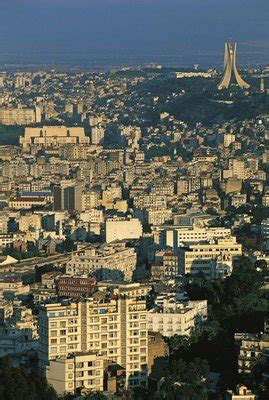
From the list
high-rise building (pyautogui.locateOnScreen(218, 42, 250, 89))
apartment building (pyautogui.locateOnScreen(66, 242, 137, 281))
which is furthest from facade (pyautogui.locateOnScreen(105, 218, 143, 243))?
high-rise building (pyautogui.locateOnScreen(218, 42, 250, 89))

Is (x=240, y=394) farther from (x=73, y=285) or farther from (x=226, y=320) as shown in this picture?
(x=73, y=285)

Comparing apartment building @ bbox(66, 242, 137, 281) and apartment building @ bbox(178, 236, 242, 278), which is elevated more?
apartment building @ bbox(178, 236, 242, 278)

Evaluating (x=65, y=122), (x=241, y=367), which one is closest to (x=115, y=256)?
(x=241, y=367)

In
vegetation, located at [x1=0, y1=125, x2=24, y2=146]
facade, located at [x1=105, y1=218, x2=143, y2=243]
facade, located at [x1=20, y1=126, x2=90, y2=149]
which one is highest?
facade, located at [x1=105, y1=218, x2=143, y2=243]

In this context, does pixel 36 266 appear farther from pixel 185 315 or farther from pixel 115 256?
pixel 185 315

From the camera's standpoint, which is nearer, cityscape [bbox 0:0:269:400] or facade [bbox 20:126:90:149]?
cityscape [bbox 0:0:269:400]

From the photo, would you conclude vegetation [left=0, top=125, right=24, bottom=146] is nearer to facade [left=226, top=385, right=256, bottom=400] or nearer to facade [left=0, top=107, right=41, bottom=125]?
facade [left=0, top=107, right=41, bottom=125]

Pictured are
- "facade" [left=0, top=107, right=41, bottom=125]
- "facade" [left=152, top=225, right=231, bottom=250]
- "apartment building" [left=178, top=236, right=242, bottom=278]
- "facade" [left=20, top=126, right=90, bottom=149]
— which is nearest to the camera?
"apartment building" [left=178, top=236, right=242, bottom=278]
